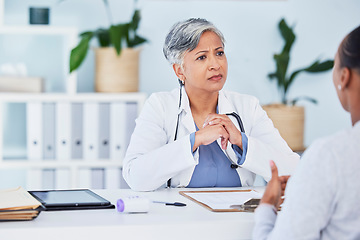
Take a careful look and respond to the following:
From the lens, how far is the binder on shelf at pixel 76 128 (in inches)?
136

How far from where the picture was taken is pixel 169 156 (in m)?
2.07

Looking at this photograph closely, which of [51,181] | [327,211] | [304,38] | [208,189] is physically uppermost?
[304,38]

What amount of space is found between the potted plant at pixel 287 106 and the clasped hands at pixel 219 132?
159cm

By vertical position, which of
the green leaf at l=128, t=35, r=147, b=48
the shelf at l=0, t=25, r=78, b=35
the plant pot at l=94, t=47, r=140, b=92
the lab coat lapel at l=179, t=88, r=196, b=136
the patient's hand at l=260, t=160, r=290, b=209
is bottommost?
the patient's hand at l=260, t=160, r=290, b=209

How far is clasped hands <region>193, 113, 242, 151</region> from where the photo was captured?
2.09m

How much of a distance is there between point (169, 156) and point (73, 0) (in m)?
1.96

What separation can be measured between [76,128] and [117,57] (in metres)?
0.50

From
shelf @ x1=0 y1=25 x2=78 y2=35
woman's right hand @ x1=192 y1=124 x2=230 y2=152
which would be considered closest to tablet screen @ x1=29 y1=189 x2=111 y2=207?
woman's right hand @ x1=192 y1=124 x2=230 y2=152

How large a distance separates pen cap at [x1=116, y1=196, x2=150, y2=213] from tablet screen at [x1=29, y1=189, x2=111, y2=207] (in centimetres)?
9

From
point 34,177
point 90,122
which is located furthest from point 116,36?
point 34,177

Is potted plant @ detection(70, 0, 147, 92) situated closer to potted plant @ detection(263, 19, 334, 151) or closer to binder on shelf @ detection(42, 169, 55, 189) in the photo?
binder on shelf @ detection(42, 169, 55, 189)

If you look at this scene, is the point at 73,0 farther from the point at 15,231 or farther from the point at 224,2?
the point at 15,231

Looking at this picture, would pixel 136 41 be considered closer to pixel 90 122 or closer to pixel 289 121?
pixel 90 122

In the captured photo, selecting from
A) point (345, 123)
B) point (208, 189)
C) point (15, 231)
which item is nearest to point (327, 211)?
point (15, 231)
